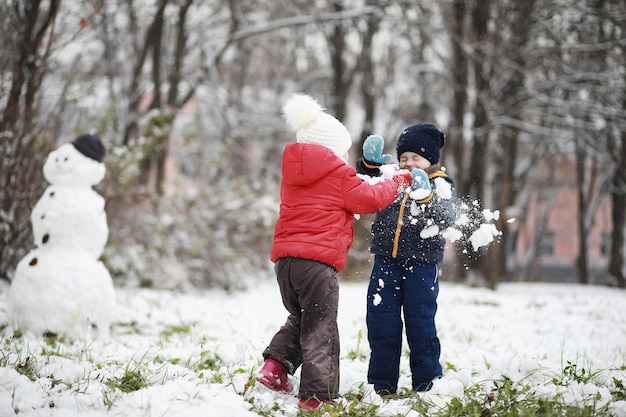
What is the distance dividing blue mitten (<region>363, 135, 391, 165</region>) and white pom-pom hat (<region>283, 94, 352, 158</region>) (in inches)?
9.1

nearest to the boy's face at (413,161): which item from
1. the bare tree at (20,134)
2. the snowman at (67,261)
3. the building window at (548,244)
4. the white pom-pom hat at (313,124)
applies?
the white pom-pom hat at (313,124)

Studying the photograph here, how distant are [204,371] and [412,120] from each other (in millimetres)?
14381

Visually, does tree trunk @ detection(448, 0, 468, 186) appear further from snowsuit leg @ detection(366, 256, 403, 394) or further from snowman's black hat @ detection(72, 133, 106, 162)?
snowsuit leg @ detection(366, 256, 403, 394)

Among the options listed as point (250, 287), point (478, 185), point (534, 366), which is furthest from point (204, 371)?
point (478, 185)

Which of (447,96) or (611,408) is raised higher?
(447,96)

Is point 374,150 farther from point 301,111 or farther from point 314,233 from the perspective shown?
point 314,233

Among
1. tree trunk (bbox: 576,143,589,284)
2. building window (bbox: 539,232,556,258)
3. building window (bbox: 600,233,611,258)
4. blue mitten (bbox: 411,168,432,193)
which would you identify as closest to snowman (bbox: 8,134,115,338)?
blue mitten (bbox: 411,168,432,193)

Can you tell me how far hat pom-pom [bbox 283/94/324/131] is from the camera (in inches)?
125

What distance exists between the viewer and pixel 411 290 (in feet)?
10.8

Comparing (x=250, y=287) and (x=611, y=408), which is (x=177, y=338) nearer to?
(x=611, y=408)

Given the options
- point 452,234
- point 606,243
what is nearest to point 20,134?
point 452,234

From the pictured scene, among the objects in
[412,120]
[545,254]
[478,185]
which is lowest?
[545,254]

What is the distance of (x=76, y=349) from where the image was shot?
4.04 m

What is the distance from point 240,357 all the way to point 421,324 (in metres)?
1.10
